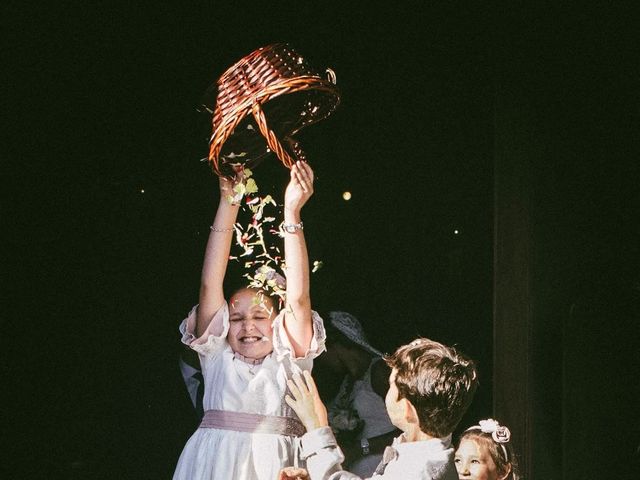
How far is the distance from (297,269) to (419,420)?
690 mm

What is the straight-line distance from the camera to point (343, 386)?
2922mm

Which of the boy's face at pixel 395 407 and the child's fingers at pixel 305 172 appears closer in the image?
the boy's face at pixel 395 407

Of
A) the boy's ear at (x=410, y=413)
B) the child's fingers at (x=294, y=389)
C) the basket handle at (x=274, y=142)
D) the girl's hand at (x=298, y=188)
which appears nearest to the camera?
the boy's ear at (x=410, y=413)

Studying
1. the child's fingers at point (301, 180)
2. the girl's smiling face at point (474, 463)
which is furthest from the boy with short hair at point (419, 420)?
the child's fingers at point (301, 180)

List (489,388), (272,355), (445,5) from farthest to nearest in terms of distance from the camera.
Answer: (445,5)
(489,388)
(272,355)

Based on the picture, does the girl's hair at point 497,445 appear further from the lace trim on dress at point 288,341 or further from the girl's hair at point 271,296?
the girl's hair at point 271,296

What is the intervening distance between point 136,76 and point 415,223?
46.5 inches

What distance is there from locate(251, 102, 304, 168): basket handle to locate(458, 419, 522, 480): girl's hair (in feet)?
3.73

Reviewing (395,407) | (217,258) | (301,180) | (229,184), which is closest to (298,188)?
(301,180)

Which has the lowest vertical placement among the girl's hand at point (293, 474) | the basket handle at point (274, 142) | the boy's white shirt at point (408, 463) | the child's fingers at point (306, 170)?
the girl's hand at point (293, 474)

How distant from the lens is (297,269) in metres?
2.88

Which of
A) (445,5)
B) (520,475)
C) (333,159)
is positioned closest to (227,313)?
(333,159)

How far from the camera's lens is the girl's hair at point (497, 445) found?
2799mm

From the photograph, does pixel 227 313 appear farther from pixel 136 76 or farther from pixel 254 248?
pixel 136 76
